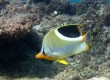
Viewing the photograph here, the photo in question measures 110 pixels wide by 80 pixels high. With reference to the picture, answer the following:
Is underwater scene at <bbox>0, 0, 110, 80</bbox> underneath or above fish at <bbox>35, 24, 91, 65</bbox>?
underneath

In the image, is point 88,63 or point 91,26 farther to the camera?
point 91,26

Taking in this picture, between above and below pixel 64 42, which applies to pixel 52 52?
below

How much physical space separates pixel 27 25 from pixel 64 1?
12.4 metres

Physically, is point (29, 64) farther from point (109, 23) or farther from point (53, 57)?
point (109, 23)

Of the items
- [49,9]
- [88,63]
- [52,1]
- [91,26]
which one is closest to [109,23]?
[91,26]

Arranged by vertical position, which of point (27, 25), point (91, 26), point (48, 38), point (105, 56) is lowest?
point (105, 56)

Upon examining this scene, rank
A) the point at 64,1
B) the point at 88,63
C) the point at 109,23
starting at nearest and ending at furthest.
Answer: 1. the point at 88,63
2. the point at 109,23
3. the point at 64,1

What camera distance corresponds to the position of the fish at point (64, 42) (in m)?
2.30

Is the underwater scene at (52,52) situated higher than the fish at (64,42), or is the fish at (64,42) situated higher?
the fish at (64,42)

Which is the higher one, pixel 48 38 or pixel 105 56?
pixel 48 38

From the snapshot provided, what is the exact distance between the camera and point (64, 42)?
233cm

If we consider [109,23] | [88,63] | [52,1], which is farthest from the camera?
[52,1]

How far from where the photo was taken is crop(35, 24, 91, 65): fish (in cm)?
230

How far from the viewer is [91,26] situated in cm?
794
